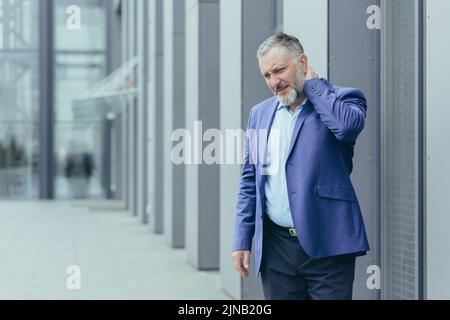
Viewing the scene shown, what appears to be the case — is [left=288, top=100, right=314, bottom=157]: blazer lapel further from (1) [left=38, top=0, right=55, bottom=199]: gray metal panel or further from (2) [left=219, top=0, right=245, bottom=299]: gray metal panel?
(1) [left=38, top=0, right=55, bottom=199]: gray metal panel

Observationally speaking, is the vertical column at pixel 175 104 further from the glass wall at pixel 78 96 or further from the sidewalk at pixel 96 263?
the glass wall at pixel 78 96

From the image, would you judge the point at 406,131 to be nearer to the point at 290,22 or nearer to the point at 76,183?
the point at 290,22

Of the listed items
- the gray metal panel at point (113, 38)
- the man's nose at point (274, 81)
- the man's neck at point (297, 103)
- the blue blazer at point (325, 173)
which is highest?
the gray metal panel at point (113, 38)

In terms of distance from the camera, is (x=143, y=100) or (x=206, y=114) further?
(x=143, y=100)

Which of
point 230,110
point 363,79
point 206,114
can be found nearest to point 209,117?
point 206,114

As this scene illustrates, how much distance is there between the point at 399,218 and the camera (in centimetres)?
497

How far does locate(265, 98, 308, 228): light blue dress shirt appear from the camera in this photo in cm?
320

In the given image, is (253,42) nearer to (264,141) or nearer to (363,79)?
(363,79)

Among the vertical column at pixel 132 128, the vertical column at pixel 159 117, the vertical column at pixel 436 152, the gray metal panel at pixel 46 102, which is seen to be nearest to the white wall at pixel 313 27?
the vertical column at pixel 436 152

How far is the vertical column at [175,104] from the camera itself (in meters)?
12.0

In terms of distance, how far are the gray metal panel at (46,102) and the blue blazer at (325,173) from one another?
25505mm

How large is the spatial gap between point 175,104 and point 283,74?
894 centimetres

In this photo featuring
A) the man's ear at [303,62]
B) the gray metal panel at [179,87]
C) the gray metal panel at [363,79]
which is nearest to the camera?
the man's ear at [303,62]

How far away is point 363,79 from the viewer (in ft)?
17.4
